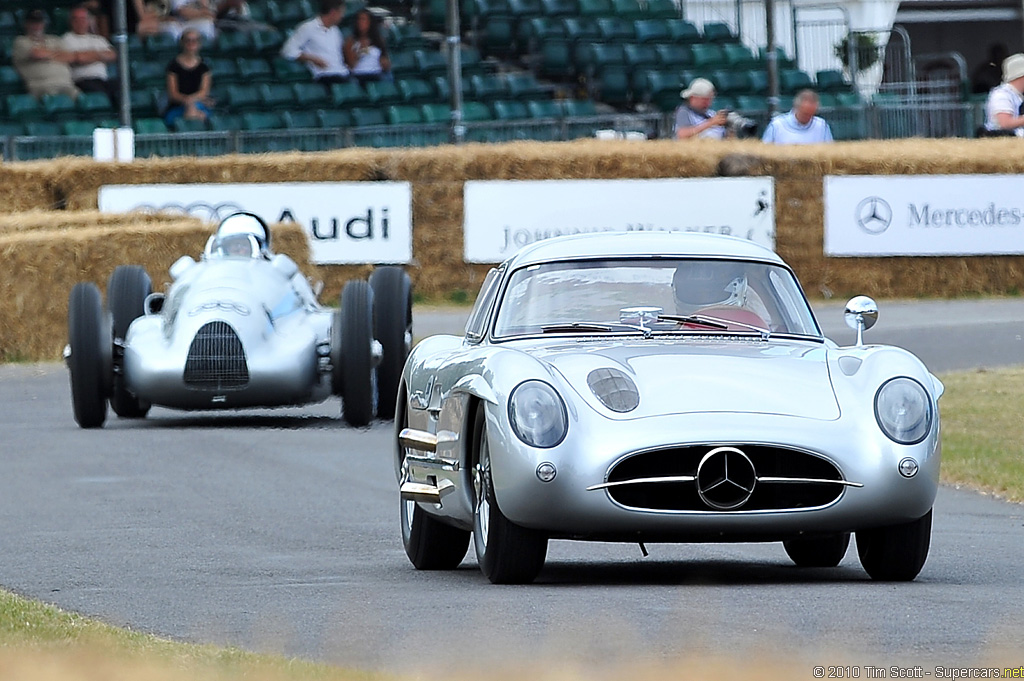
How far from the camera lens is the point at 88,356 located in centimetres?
1309

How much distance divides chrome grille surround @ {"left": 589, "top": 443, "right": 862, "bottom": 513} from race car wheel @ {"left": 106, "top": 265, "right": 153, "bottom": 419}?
768 centimetres

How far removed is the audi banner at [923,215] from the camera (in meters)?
21.2

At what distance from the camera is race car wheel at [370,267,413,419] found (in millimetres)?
13562

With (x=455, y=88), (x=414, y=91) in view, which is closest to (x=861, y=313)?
(x=455, y=88)

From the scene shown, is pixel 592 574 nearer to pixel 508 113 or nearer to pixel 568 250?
pixel 568 250

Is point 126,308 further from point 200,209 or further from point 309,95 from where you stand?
point 309,95

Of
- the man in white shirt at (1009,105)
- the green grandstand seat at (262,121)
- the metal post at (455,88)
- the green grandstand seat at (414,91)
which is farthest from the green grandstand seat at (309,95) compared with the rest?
the man in white shirt at (1009,105)

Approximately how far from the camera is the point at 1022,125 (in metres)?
22.6

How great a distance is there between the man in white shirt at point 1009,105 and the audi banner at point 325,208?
652 cm

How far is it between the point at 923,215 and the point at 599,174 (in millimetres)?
3375

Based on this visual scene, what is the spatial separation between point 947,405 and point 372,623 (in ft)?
28.6

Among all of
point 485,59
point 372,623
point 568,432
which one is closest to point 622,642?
point 372,623

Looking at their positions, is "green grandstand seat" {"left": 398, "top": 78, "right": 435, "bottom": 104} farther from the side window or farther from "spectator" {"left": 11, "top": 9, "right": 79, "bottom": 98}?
the side window

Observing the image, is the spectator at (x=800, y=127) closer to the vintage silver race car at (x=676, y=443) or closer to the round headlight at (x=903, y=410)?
the vintage silver race car at (x=676, y=443)
